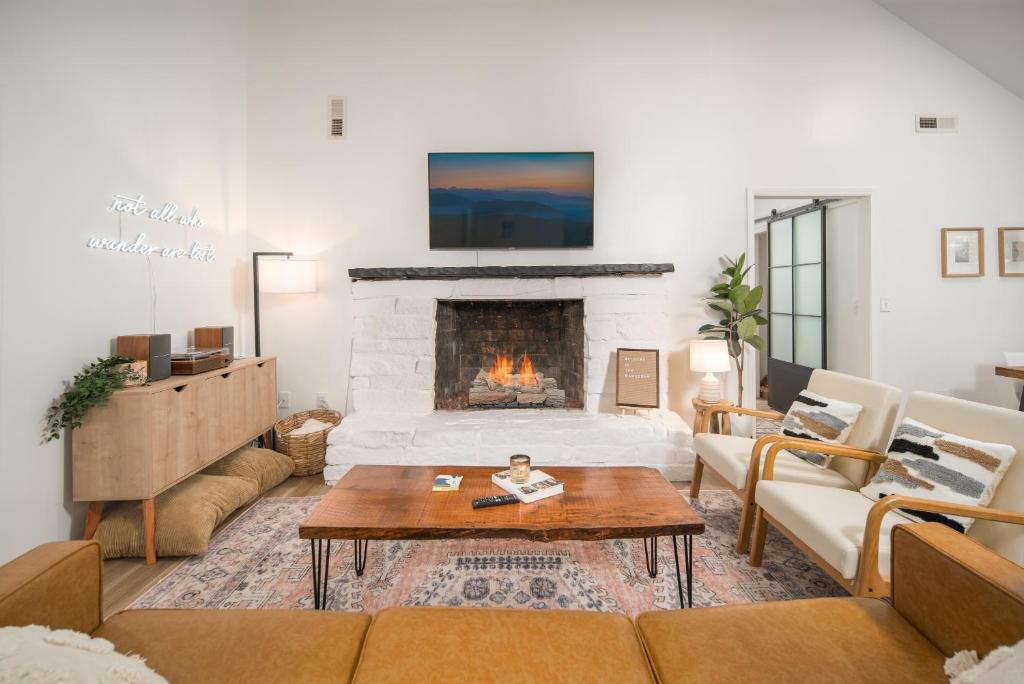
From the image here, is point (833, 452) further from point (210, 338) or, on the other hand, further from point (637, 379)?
point (210, 338)

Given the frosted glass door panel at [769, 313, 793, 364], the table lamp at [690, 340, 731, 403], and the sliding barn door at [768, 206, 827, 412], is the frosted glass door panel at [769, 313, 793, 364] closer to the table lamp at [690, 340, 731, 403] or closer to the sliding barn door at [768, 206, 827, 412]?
the sliding barn door at [768, 206, 827, 412]

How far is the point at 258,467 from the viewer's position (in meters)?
3.15

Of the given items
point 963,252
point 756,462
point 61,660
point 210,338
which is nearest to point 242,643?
point 61,660

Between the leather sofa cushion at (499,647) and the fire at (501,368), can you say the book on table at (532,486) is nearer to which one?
the leather sofa cushion at (499,647)

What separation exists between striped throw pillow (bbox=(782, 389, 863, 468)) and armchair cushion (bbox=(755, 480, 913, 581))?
10.6 inches

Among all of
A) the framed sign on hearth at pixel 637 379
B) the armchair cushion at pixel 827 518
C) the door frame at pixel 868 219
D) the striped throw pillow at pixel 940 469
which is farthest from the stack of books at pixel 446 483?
the door frame at pixel 868 219

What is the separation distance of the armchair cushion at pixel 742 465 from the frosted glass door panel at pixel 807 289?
2.62m

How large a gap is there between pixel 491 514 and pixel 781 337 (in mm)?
4747

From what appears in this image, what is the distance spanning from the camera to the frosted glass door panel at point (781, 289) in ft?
17.4

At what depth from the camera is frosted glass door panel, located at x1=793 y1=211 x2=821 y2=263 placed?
4676 mm

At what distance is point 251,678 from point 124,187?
8.92 feet

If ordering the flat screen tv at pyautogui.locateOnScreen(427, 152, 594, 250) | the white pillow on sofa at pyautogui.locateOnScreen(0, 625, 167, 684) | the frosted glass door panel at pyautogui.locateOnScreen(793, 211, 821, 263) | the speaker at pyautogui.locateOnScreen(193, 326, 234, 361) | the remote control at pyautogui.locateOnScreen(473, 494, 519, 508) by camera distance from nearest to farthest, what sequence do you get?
the white pillow on sofa at pyautogui.locateOnScreen(0, 625, 167, 684)
the remote control at pyautogui.locateOnScreen(473, 494, 519, 508)
the speaker at pyautogui.locateOnScreen(193, 326, 234, 361)
the flat screen tv at pyautogui.locateOnScreen(427, 152, 594, 250)
the frosted glass door panel at pyautogui.locateOnScreen(793, 211, 821, 263)

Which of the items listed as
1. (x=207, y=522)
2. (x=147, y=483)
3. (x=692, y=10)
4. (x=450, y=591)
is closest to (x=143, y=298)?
(x=147, y=483)

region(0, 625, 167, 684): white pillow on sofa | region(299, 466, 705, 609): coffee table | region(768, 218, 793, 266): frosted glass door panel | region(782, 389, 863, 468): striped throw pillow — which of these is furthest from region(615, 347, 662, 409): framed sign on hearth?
region(0, 625, 167, 684): white pillow on sofa
